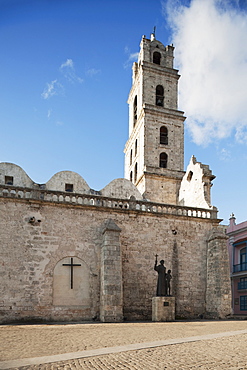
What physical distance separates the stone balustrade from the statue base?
4599mm

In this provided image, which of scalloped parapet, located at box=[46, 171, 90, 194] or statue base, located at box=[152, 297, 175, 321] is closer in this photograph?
statue base, located at box=[152, 297, 175, 321]

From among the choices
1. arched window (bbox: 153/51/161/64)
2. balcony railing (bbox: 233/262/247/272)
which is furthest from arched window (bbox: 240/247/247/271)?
arched window (bbox: 153/51/161/64)

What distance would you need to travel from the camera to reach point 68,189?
19.8 metres

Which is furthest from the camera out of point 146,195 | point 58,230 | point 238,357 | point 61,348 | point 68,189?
point 146,195

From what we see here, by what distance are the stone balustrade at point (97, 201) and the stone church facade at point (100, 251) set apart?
5 cm

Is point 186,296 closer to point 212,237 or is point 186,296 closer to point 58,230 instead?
point 212,237

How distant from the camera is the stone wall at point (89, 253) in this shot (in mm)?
14578

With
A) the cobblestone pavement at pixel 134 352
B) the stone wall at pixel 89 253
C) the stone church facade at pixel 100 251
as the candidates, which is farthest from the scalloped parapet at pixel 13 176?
the cobblestone pavement at pixel 134 352

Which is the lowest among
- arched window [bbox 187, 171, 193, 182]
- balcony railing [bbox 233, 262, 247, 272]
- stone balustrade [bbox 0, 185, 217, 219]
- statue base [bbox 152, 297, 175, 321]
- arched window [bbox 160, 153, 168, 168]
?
statue base [bbox 152, 297, 175, 321]

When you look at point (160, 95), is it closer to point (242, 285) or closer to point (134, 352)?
point (242, 285)

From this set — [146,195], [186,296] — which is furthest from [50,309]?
[146,195]

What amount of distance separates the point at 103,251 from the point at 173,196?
1056cm

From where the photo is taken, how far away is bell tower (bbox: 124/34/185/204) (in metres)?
24.7

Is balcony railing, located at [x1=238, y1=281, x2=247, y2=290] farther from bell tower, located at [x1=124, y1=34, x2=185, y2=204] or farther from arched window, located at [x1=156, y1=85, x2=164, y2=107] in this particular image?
arched window, located at [x1=156, y1=85, x2=164, y2=107]
